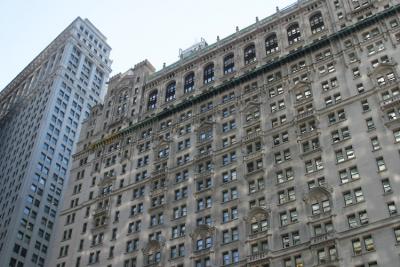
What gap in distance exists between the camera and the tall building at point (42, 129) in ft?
396

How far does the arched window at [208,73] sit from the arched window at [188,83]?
283 cm

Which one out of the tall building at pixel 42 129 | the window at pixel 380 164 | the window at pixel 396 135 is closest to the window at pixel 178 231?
the window at pixel 380 164

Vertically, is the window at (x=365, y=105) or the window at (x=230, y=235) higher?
the window at (x=365, y=105)

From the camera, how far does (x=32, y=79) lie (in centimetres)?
16725

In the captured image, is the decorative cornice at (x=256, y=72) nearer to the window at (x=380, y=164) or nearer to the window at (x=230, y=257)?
the window at (x=380, y=164)

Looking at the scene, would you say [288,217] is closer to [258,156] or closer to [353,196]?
[353,196]

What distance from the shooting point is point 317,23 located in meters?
94.8

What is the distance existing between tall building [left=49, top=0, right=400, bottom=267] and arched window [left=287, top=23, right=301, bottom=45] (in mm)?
233

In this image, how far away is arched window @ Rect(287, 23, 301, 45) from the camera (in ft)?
313

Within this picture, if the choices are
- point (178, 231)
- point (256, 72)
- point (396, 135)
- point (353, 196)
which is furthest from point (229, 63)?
point (353, 196)

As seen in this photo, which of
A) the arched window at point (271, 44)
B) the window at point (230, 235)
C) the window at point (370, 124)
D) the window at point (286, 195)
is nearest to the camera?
the window at point (286, 195)

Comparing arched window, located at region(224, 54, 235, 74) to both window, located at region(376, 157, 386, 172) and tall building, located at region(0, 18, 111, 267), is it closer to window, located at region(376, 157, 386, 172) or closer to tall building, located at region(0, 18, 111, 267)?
window, located at region(376, 157, 386, 172)

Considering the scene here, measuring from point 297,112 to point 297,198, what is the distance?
15877 millimetres

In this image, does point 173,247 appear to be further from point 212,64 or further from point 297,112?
point 212,64
